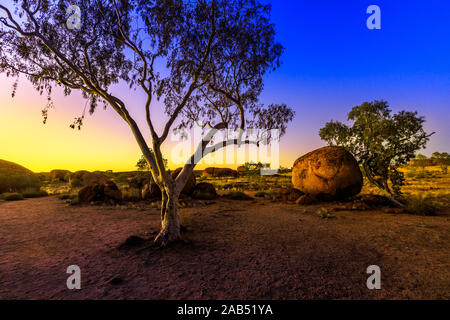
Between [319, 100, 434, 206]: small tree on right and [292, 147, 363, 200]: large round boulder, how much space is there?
0.61 metres

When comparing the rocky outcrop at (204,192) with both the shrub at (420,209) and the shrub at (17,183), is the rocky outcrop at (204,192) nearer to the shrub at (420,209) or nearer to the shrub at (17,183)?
the shrub at (420,209)

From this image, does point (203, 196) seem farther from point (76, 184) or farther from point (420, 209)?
point (76, 184)

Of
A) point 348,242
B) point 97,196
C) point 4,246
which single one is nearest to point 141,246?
point 4,246

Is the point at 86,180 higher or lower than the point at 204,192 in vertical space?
higher

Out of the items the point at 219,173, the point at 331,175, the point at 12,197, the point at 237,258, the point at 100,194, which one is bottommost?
the point at 237,258

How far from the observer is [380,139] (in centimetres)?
1058

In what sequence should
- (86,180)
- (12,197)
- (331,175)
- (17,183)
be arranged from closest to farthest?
(331,175) → (12,197) → (17,183) → (86,180)

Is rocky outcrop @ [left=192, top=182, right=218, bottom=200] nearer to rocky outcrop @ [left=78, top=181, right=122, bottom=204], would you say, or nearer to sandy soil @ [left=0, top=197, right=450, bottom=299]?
rocky outcrop @ [left=78, top=181, right=122, bottom=204]

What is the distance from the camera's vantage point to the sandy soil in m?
3.82

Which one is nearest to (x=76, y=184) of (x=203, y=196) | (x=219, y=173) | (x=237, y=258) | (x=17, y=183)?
(x=17, y=183)

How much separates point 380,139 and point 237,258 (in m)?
9.68

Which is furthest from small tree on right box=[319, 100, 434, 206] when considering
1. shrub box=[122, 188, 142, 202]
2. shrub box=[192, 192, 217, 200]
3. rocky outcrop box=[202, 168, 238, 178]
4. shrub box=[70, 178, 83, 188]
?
rocky outcrop box=[202, 168, 238, 178]

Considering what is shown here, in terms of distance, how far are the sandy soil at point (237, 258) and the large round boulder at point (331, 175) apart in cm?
328
